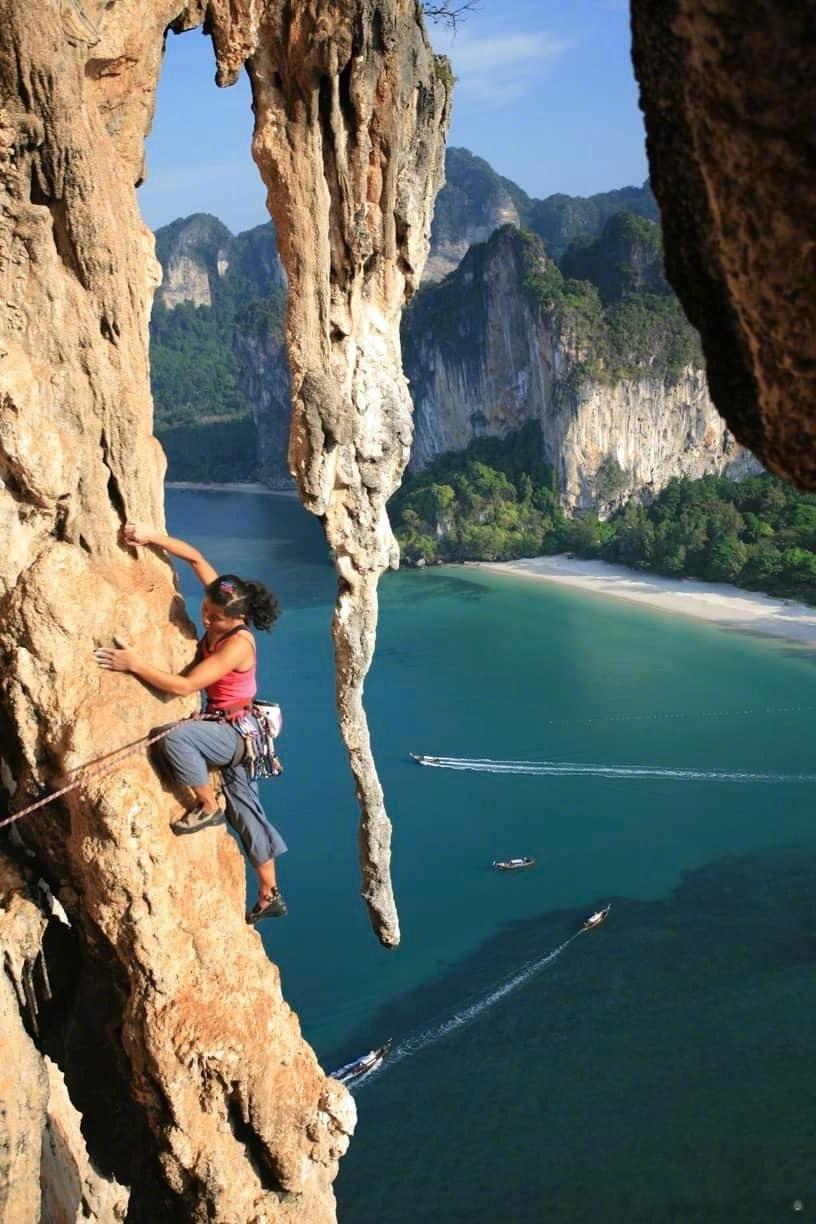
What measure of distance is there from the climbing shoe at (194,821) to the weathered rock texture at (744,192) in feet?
8.16

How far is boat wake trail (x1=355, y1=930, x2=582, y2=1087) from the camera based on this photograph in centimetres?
1172

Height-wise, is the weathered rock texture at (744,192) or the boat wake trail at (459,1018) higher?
the weathered rock texture at (744,192)

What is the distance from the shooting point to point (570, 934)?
14.0 meters

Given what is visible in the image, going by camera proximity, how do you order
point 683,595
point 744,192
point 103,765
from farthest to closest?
point 683,595
point 103,765
point 744,192

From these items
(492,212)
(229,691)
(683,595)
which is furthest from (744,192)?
(492,212)

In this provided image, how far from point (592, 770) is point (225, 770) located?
15.9 metres

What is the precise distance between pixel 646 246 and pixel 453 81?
39454 mm

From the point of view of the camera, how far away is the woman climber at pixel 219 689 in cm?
352

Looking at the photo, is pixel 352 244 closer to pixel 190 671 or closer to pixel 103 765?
pixel 190 671

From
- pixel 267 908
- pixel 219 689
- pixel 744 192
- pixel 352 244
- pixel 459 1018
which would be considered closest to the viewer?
pixel 744 192

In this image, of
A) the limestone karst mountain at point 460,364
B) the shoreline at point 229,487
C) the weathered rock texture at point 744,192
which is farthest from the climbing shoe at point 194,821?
the shoreline at point 229,487

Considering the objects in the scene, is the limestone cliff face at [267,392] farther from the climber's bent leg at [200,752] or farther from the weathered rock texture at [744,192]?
the weathered rock texture at [744,192]

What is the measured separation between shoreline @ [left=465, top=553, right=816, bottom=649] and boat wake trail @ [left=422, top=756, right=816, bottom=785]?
312 inches

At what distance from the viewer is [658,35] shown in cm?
130
